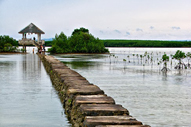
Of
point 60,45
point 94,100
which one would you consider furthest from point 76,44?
point 94,100

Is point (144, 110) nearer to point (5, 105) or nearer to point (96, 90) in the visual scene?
point (96, 90)

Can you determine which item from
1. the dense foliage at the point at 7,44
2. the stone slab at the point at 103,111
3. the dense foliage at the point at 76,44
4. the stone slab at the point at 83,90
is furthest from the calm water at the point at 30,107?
the dense foliage at the point at 76,44

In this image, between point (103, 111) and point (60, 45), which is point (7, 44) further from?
point (103, 111)

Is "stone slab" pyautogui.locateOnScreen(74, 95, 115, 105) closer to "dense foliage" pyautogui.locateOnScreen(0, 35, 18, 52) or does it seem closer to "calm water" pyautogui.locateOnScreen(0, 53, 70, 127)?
"calm water" pyautogui.locateOnScreen(0, 53, 70, 127)

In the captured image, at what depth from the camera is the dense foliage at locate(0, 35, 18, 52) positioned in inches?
2719

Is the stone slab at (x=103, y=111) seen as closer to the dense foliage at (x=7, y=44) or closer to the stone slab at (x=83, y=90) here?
the stone slab at (x=83, y=90)

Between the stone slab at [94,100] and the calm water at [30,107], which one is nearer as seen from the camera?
the stone slab at [94,100]

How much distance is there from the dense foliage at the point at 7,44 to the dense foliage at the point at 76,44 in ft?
25.0

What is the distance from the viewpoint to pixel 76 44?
7406cm

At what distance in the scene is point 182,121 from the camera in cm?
1116

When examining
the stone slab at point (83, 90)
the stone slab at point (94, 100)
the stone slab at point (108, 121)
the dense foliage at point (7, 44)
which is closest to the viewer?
the stone slab at point (108, 121)

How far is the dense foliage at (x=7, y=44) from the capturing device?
2719 inches

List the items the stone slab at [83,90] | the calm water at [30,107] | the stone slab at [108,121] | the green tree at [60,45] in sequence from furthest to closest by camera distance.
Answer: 1. the green tree at [60,45]
2. the stone slab at [83,90]
3. the calm water at [30,107]
4. the stone slab at [108,121]

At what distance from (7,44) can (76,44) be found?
14.2 metres
